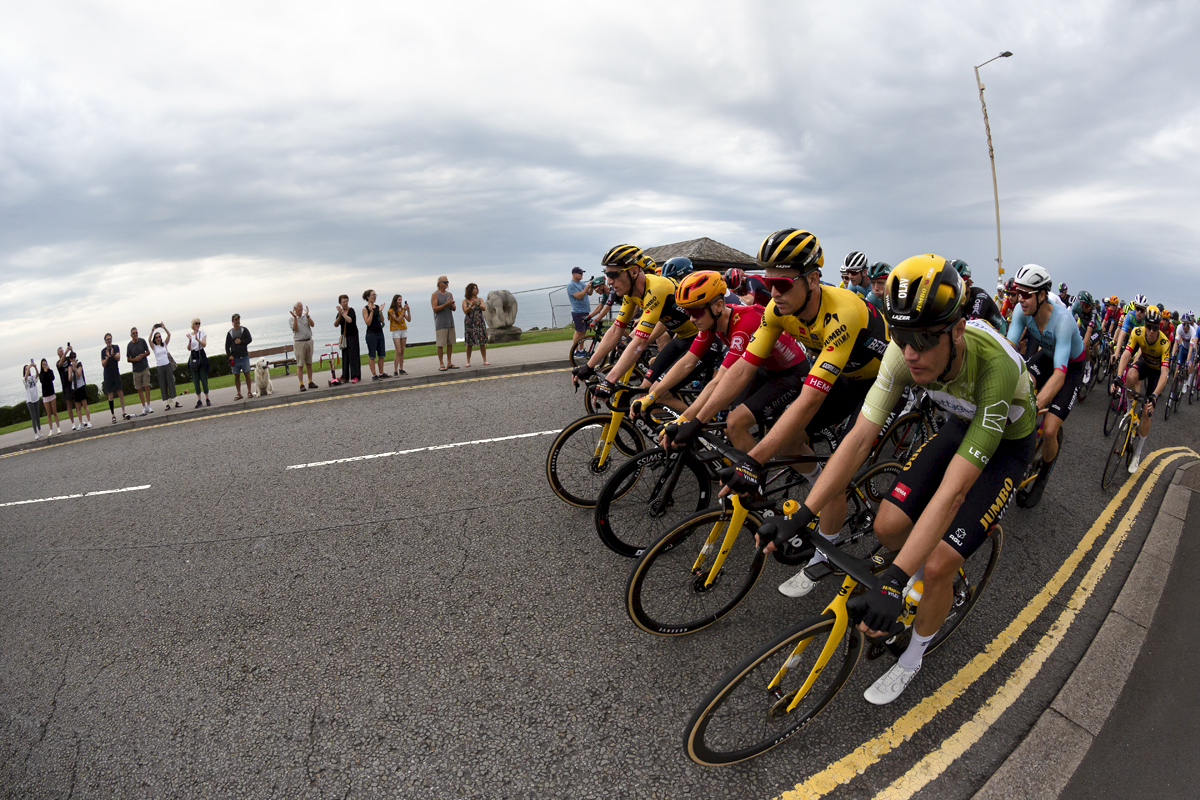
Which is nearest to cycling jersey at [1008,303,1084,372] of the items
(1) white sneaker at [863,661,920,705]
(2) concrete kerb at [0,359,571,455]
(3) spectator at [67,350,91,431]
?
(1) white sneaker at [863,661,920,705]

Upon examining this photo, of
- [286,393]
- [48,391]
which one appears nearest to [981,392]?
[286,393]

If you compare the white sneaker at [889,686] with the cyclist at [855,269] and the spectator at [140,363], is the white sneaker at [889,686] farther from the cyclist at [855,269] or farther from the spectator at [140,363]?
the spectator at [140,363]

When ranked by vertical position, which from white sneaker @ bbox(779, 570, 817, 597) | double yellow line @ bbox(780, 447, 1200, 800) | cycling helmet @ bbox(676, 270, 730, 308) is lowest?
double yellow line @ bbox(780, 447, 1200, 800)

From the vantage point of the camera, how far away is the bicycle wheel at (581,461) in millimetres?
5145

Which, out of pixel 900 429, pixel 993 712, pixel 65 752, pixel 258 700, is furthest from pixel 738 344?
pixel 65 752

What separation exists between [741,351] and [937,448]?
163 centimetres

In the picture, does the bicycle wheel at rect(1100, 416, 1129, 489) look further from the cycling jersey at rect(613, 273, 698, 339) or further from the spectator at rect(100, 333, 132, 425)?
the spectator at rect(100, 333, 132, 425)

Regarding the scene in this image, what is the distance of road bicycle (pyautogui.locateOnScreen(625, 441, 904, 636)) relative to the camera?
10.4 ft

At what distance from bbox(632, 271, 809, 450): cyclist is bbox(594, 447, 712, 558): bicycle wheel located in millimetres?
497

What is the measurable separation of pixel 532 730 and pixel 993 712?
7.80 feet

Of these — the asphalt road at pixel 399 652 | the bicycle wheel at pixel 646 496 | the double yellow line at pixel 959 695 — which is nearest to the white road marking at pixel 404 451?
the asphalt road at pixel 399 652

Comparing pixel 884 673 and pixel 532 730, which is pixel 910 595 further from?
pixel 532 730

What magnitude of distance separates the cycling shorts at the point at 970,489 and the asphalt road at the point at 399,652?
3.17ft

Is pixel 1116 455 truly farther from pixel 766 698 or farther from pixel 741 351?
pixel 766 698
